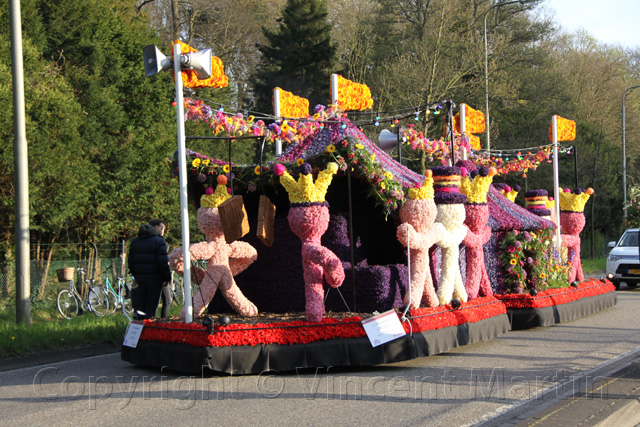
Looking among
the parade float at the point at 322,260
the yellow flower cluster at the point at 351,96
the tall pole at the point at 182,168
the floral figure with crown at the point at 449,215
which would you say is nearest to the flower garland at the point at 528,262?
the parade float at the point at 322,260

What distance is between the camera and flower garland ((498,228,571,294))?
14.0 m

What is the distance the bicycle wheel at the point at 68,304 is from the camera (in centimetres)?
1566

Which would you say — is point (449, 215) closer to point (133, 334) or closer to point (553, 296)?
point (553, 296)

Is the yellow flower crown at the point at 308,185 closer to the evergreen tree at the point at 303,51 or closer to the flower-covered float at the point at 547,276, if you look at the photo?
the flower-covered float at the point at 547,276

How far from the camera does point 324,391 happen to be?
7.86 meters

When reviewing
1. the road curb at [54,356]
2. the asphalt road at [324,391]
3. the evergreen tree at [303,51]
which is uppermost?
the evergreen tree at [303,51]

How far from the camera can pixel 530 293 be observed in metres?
13.3

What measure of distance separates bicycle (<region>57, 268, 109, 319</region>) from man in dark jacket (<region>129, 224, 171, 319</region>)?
229 inches

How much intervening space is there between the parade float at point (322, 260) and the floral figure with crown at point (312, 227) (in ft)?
0.05

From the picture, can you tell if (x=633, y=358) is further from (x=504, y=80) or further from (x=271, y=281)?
(x=504, y=80)

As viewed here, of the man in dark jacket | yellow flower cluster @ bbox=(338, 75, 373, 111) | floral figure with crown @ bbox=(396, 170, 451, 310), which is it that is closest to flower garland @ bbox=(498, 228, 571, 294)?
yellow flower cluster @ bbox=(338, 75, 373, 111)

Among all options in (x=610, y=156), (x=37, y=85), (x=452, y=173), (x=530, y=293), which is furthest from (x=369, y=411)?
(x=610, y=156)

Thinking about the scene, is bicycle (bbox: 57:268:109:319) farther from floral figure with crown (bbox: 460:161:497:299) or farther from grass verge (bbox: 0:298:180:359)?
floral figure with crown (bbox: 460:161:497:299)

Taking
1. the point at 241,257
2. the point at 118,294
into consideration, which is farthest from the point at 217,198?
the point at 118,294
